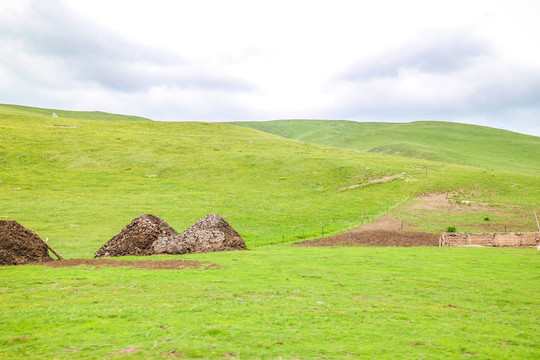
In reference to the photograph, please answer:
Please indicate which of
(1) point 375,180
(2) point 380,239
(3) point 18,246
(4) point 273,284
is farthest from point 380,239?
(1) point 375,180

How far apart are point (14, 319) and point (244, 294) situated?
731 centimetres

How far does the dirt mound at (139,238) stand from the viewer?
25328 mm

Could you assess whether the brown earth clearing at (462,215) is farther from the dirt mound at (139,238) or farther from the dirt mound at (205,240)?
the dirt mound at (139,238)

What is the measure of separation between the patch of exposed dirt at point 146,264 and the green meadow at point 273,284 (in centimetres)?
125

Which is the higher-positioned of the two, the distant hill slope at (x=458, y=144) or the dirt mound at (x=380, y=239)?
the distant hill slope at (x=458, y=144)

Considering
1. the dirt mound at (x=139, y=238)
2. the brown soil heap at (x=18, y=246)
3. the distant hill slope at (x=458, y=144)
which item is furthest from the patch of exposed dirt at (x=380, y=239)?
the distant hill slope at (x=458, y=144)

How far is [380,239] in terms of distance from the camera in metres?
32.5

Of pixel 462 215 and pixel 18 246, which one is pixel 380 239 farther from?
pixel 18 246

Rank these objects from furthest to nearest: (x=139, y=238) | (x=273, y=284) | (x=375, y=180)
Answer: (x=375, y=180), (x=139, y=238), (x=273, y=284)

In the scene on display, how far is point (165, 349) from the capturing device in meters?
8.33

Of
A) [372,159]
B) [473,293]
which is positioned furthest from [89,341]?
[372,159]

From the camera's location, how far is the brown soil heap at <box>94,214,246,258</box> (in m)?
25.5

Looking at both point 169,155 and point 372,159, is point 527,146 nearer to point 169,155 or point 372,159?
point 372,159

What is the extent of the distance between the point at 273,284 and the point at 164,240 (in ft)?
41.5
